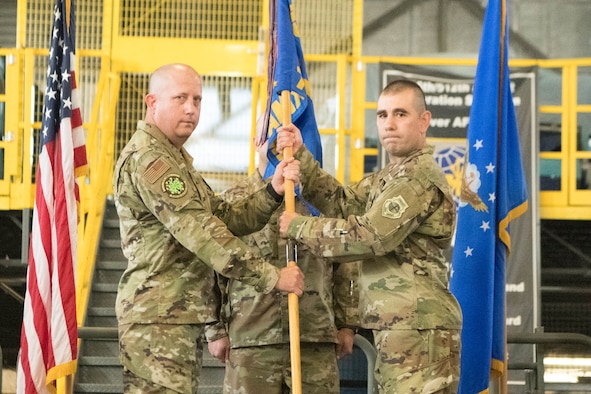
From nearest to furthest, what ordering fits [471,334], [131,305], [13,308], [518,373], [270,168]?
[131,305] → [270,168] → [471,334] → [518,373] → [13,308]

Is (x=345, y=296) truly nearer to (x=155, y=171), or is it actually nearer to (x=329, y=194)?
(x=329, y=194)

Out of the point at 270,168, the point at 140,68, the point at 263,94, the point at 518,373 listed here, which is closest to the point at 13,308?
the point at 140,68

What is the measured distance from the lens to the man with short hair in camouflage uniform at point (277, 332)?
4.95 metres

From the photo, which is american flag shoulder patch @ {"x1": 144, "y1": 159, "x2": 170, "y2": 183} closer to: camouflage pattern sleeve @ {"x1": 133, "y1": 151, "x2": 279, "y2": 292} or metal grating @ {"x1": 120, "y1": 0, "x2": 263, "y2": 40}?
camouflage pattern sleeve @ {"x1": 133, "y1": 151, "x2": 279, "y2": 292}

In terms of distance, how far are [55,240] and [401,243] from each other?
2.17 metres

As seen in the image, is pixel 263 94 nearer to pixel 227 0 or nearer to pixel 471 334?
pixel 227 0

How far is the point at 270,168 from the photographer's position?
17.2 feet

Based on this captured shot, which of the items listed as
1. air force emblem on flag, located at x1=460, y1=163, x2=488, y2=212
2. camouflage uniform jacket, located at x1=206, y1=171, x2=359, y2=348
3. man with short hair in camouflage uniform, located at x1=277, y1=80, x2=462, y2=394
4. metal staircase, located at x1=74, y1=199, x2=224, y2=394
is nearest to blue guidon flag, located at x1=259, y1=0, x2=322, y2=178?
camouflage uniform jacket, located at x1=206, y1=171, x2=359, y2=348

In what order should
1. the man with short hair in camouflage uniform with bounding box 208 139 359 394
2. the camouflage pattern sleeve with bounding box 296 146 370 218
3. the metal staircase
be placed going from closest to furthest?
the man with short hair in camouflage uniform with bounding box 208 139 359 394 → the camouflage pattern sleeve with bounding box 296 146 370 218 → the metal staircase

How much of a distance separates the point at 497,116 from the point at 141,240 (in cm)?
256

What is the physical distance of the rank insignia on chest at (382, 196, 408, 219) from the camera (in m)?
4.52

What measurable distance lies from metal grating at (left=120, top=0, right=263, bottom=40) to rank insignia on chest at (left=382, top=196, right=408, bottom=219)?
6.22 metres

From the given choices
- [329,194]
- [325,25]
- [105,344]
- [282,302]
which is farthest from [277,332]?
[325,25]

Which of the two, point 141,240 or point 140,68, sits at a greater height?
point 140,68
